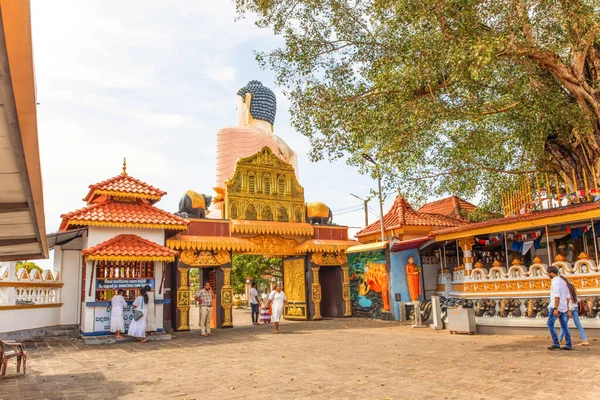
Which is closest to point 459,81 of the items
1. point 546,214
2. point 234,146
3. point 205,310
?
point 546,214

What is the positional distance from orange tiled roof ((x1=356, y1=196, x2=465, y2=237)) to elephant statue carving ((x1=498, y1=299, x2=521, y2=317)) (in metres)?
5.76

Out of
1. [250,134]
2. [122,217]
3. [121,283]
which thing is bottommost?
[121,283]

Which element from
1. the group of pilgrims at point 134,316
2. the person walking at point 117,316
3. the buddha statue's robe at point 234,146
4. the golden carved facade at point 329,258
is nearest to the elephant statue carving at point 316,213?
the golden carved facade at point 329,258

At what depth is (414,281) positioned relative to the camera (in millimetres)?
16953

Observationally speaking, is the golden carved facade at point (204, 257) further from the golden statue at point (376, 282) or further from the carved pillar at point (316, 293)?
the golden statue at point (376, 282)

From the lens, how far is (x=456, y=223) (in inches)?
738

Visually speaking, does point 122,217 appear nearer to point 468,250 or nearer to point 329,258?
point 329,258

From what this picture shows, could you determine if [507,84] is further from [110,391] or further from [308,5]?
[110,391]

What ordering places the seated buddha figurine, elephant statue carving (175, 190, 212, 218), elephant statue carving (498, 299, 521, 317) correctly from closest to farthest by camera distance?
elephant statue carving (498, 299, 521, 317), elephant statue carving (175, 190, 212, 218), the seated buddha figurine

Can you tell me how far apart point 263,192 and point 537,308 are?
10.5m

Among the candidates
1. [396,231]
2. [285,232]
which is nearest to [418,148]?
[396,231]

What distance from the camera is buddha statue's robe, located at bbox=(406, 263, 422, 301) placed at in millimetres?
16906

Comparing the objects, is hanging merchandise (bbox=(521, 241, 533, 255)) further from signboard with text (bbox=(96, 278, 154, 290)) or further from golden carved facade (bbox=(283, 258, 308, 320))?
signboard with text (bbox=(96, 278, 154, 290))

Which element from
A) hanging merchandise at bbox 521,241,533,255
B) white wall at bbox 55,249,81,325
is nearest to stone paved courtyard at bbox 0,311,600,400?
white wall at bbox 55,249,81,325
